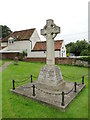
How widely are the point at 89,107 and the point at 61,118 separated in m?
1.69

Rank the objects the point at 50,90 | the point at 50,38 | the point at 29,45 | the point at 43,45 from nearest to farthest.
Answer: the point at 50,90
the point at 50,38
the point at 29,45
the point at 43,45

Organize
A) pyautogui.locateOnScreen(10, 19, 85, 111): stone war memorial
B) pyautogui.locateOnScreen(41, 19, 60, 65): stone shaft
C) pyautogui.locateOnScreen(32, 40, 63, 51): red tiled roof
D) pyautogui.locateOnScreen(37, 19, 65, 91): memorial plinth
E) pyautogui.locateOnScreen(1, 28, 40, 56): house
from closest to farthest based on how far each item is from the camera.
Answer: pyautogui.locateOnScreen(10, 19, 85, 111): stone war memorial, pyautogui.locateOnScreen(37, 19, 65, 91): memorial plinth, pyautogui.locateOnScreen(41, 19, 60, 65): stone shaft, pyautogui.locateOnScreen(32, 40, 63, 51): red tiled roof, pyautogui.locateOnScreen(1, 28, 40, 56): house

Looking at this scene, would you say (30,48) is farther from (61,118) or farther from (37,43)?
(61,118)

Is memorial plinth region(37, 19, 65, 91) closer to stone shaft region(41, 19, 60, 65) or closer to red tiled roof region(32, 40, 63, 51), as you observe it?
stone shaft region(41, 19, 60, 65)

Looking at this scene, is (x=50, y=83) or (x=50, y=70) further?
(x=50, y=70)

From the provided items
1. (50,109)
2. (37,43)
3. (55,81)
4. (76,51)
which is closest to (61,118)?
(50,109)

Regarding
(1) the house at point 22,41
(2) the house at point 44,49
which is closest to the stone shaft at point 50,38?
(2) the house at point 44,49

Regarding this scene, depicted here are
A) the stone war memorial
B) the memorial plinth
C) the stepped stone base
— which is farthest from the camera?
the memorial plinth

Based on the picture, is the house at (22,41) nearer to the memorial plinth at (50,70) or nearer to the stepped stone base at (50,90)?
the memorial plinth at (50,70)

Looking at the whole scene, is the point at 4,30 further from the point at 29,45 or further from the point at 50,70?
the point at 50,70

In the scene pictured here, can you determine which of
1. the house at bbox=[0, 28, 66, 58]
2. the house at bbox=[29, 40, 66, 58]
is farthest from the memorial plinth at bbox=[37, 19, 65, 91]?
the house at bbox=[0, 28, 66, 58]

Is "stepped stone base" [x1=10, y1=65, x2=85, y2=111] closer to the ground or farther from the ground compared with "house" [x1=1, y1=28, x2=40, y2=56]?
closer to the ground

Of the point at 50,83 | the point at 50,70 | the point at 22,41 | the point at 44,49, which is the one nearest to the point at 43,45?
the point at 44,49

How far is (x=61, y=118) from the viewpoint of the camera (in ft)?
13.6
